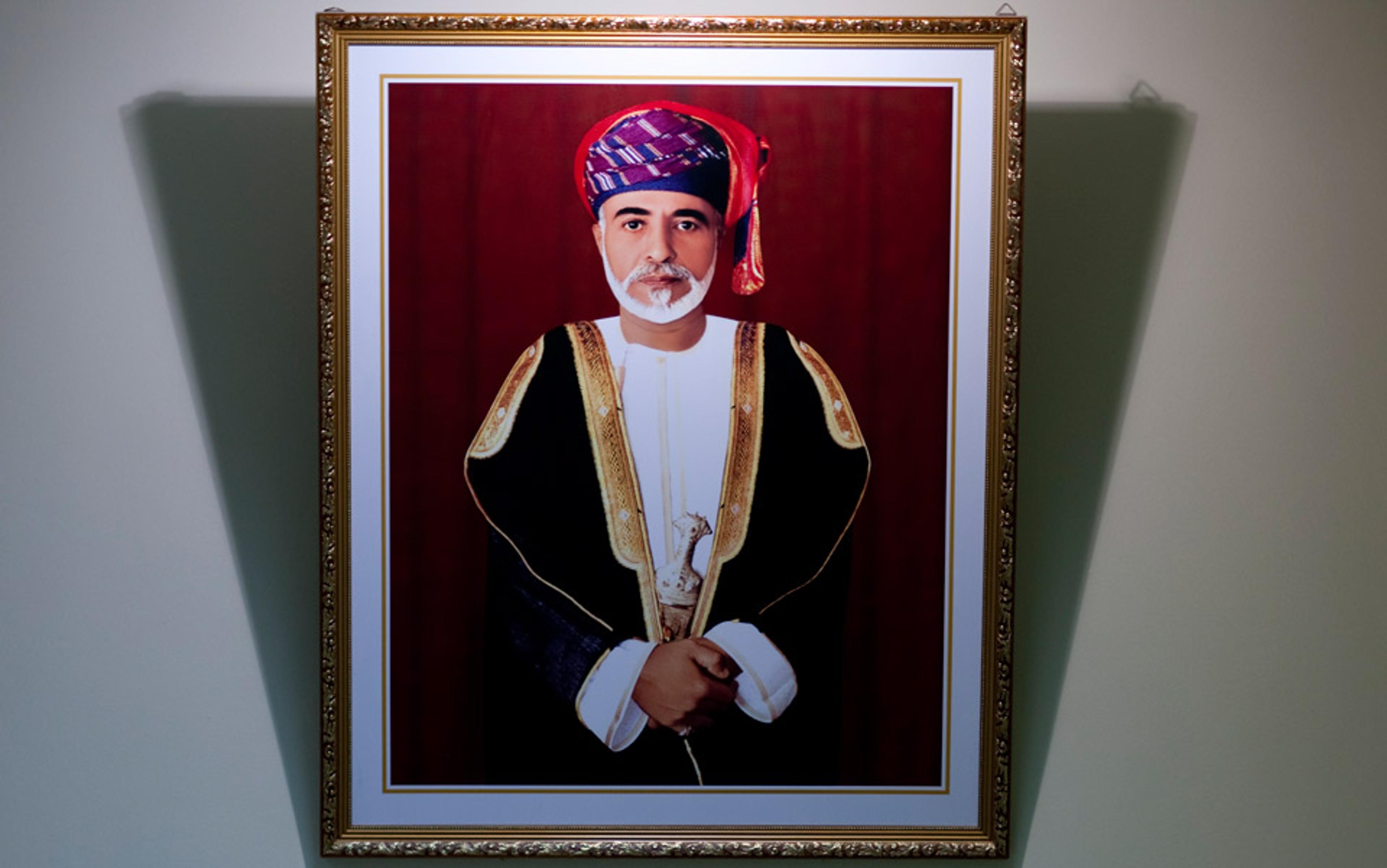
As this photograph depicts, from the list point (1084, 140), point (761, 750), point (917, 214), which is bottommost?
point (761, 750)

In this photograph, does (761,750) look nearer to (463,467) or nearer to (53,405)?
(463,467)

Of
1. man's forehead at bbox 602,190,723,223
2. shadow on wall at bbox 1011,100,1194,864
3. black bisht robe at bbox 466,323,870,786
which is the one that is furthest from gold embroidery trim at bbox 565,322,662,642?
shadow on wall at bbox 1011,100,1194,864

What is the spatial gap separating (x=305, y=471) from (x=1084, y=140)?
1.00 metres

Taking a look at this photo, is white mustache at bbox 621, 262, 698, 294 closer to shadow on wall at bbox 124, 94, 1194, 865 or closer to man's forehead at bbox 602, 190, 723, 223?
man's forehead at bbox 602, 190, 723, 223

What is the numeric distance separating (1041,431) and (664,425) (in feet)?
1.49

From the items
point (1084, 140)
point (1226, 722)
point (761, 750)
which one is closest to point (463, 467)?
point (761, 750)

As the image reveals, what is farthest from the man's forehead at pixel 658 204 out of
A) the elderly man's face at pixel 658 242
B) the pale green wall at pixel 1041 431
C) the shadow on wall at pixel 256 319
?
the shadow on wall at pixel 256 319

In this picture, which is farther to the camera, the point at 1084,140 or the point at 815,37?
the point at 1084,140

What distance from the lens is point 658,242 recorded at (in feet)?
3.66

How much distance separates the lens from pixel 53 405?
119 centimetres

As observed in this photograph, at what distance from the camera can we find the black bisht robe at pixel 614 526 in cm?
111

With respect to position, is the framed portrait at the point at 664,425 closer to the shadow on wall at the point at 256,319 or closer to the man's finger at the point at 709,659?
the man's finger at the point at 709,659

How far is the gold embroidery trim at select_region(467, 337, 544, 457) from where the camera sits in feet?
3.65

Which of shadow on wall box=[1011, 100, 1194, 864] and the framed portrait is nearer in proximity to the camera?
the framed portrait
